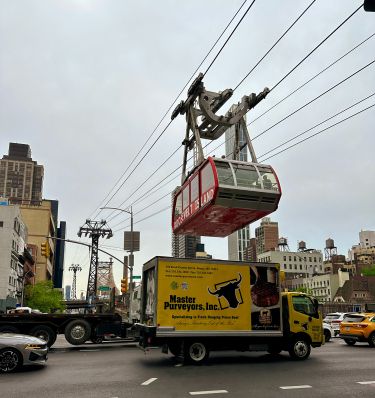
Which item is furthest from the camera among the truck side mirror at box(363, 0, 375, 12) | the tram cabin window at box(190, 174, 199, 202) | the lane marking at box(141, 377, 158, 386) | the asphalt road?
the tram cabin window at box(190, 174, 199, 202)

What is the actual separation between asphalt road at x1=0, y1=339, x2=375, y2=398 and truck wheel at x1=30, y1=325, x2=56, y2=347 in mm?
3343

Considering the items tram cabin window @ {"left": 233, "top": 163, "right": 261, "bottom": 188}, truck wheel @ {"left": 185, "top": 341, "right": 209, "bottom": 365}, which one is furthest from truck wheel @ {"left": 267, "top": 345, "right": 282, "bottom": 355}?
tram cabin window @ {"left": 233, "top": 163, "right": 261, "bottom": 188}

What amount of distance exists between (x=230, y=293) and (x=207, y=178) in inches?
157

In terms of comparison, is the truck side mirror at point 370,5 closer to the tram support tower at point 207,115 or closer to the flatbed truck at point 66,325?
the tram support tower at point 207,115

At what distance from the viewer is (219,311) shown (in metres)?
14.6

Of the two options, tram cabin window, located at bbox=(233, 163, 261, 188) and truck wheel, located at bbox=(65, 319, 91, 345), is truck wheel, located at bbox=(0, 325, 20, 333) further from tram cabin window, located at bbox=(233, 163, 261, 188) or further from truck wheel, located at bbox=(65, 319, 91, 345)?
tram cabin window, located at bbox=(233, 163, 261, 188)

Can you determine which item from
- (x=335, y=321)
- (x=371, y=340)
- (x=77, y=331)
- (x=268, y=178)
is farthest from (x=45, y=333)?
(x=335, y=321)

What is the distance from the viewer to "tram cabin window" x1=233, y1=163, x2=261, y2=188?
599 inches

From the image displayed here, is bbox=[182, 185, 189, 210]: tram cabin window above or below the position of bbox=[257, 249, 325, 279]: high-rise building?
below

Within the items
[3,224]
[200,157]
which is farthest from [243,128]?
[3,224]

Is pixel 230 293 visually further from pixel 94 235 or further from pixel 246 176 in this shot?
pixel 94 235

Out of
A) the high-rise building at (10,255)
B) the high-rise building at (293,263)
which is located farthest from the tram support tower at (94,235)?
the high-rise building at (293,263)

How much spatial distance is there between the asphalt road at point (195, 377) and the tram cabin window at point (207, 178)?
19.0ft

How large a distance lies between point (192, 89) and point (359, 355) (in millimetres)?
11934
